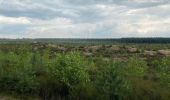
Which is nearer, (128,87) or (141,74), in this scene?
(128,87)

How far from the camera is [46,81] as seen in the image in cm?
4456

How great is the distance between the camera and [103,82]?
39719mm

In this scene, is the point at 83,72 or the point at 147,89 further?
the point at 83,72

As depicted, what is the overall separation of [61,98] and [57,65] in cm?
411

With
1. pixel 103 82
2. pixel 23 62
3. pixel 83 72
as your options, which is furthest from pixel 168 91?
pixel 23 62

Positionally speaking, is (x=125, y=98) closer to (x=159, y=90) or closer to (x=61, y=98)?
(x=159, y=90)

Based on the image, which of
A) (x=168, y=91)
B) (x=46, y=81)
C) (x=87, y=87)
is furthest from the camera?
(x=46, y=81)

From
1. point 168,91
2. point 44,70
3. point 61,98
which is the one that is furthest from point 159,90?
point 44,70

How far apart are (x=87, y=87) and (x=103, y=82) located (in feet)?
7.85

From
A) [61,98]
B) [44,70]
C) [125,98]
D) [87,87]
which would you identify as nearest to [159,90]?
[125,98]

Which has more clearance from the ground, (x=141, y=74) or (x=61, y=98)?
(x=141, y=74)

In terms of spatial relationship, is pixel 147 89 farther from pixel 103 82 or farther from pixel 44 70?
pixel 44 70

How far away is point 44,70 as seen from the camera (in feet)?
155

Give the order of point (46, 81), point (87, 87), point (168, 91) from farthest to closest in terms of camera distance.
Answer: point (46, 81), point (87, 87), point (168, 91)
